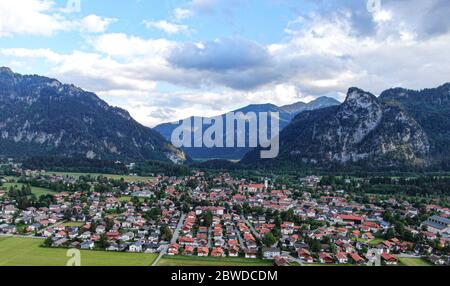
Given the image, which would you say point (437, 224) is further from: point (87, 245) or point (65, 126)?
point (65, 126)

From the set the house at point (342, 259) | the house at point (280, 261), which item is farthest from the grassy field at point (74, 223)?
the house at point (342, 259)

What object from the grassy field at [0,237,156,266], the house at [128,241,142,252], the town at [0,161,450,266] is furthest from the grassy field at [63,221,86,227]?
the house at [128,241,142,252]

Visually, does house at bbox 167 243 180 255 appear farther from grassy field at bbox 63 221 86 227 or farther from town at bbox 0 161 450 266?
grassy field at bbox 63 221 86 227

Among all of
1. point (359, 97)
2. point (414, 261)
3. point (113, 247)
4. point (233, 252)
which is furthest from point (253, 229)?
point (359, 97)

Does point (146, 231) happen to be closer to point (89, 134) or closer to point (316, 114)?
point (89, 134)

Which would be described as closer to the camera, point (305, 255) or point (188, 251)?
point (305, 255)

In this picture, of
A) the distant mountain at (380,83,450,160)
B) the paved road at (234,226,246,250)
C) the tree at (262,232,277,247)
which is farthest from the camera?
the distant mountain at (380,83,450,160)
